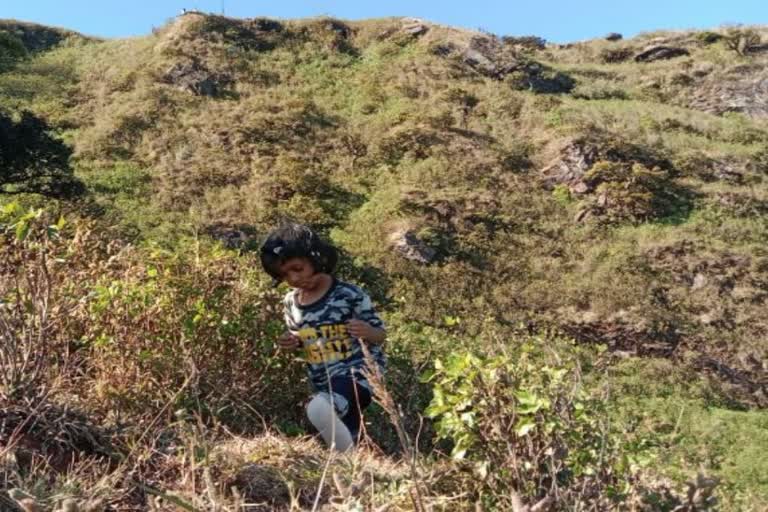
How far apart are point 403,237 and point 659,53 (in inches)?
718

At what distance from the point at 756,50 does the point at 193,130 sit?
20106 millimetres

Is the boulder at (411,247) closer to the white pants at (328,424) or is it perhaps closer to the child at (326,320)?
the child at (326,320)

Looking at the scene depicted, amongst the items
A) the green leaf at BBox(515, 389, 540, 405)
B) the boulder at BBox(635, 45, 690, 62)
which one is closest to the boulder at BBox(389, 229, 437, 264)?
the green leaf at BBox(515, 389, 540, 405)

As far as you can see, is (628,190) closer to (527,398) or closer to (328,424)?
(328,424)

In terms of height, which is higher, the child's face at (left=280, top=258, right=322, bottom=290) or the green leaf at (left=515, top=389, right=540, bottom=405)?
the child's face at (left=280, top=258, right=322, bottom=290)

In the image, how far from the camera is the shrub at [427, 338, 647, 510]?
1.95 meters

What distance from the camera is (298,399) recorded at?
4082 mm

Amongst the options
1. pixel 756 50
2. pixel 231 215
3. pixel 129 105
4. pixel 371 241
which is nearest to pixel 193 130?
pixel 129 105

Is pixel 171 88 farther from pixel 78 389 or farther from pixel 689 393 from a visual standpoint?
pixel 78 389

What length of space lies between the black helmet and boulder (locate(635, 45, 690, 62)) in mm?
26081

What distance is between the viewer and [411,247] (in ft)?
42.1

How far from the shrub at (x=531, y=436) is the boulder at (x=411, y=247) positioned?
10.3 metres

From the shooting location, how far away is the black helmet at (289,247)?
3.27 m

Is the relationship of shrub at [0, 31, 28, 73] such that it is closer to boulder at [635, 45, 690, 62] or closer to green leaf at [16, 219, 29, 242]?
boulder at [635, 45, 690, 62]
